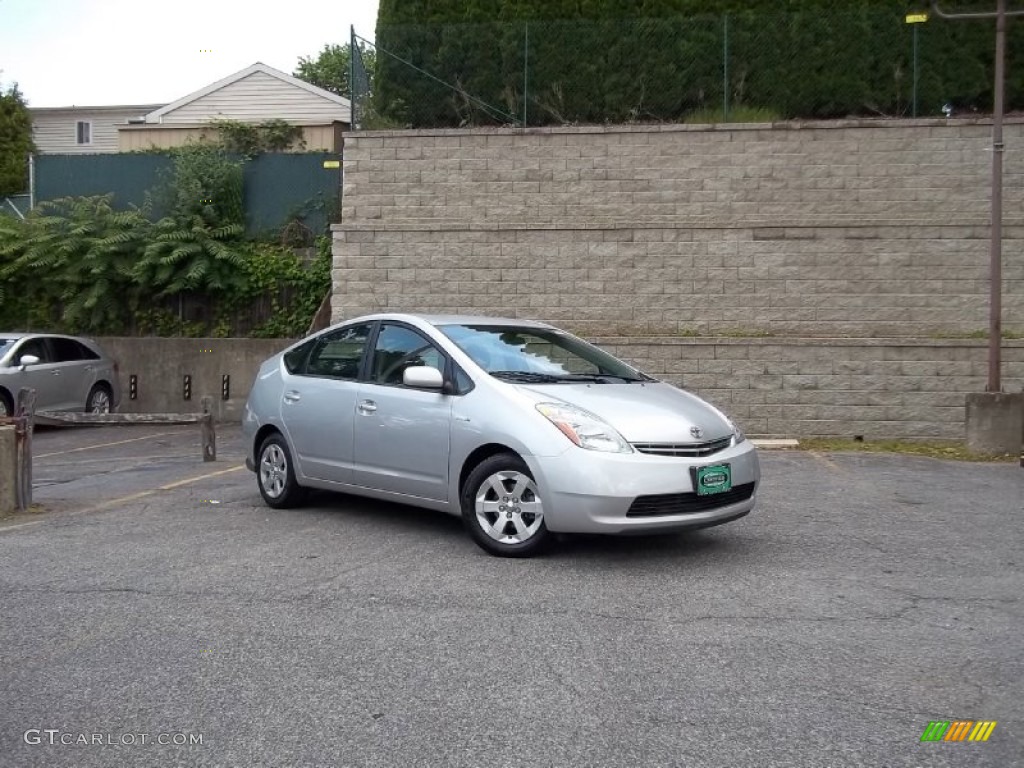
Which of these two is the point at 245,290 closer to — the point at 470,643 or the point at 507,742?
the point at 470,643

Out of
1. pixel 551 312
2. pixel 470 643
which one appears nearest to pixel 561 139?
pixel 551 312

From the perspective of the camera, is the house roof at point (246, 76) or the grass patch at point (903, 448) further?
the house roof at point (246, 76)

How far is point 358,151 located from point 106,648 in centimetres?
1201

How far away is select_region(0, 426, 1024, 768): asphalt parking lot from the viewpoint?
3.97 m

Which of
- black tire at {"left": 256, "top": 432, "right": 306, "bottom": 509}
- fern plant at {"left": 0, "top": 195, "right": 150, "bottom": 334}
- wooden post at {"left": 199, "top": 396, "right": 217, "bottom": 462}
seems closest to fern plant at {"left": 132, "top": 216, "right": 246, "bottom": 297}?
fern plant at {"left": 0, "top": 195, "right": 150, "bottom": 334}

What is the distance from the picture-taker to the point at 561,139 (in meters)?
15.8

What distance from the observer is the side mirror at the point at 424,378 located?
7.14 meters

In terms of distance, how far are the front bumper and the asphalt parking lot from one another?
1.05 feet

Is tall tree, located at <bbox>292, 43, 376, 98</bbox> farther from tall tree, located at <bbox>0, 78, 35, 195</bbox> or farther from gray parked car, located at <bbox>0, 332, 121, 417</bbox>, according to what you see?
gray parked car, located at <bbox>0, 332, 121, 417</bbox>

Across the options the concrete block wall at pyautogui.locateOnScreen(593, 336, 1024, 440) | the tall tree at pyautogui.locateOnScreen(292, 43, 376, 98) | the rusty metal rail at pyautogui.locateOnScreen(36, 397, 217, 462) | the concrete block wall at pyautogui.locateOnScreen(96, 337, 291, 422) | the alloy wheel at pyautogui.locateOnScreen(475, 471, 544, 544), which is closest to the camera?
the alloy wheel at pyautogui.locateOnScreen(475, 471, 544, 544)

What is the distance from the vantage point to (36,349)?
16094mm

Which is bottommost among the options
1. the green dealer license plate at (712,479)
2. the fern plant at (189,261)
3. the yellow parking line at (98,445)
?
the yellow parking line at (98,445)

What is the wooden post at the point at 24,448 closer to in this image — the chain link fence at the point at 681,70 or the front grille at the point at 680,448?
the front grille at the point at 680,448

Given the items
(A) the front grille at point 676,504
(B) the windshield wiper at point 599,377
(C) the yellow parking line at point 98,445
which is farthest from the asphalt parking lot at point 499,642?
(C) the yellow parking line at point 98,445
